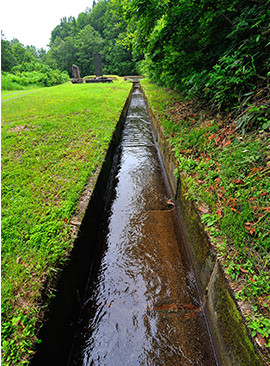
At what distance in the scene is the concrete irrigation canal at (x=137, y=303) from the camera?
1.46 meters

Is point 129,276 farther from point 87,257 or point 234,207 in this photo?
point 234,207

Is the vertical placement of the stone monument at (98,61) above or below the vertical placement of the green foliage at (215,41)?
above

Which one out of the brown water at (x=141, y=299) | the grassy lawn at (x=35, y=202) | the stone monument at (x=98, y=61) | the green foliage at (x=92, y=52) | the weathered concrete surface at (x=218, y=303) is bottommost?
the brown water at (x=141, y=299)

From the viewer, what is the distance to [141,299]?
1.88 metres

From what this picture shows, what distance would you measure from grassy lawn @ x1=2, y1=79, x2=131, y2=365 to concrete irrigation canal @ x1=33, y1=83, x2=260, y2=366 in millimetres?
172

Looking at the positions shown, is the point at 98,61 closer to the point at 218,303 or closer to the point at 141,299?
the point at 141,299

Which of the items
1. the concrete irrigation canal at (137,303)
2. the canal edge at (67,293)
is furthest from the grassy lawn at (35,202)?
the concrete irrigation canal at (137,303)

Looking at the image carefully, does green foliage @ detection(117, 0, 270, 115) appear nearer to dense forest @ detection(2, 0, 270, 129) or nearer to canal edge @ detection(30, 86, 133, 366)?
dense forest @ detection(2, 0, 270, 129)

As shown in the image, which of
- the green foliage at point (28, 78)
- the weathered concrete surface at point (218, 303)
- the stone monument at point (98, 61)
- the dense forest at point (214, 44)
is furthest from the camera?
the stone monument at point (98, 61)

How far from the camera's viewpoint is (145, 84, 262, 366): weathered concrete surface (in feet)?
3.67

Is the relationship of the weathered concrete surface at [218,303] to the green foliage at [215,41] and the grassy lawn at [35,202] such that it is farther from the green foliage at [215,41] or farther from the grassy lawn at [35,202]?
the green foliage at [215,41]

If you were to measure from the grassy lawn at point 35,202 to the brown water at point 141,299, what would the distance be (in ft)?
2.23

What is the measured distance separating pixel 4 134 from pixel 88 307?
478cm

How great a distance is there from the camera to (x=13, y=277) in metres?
1.46
